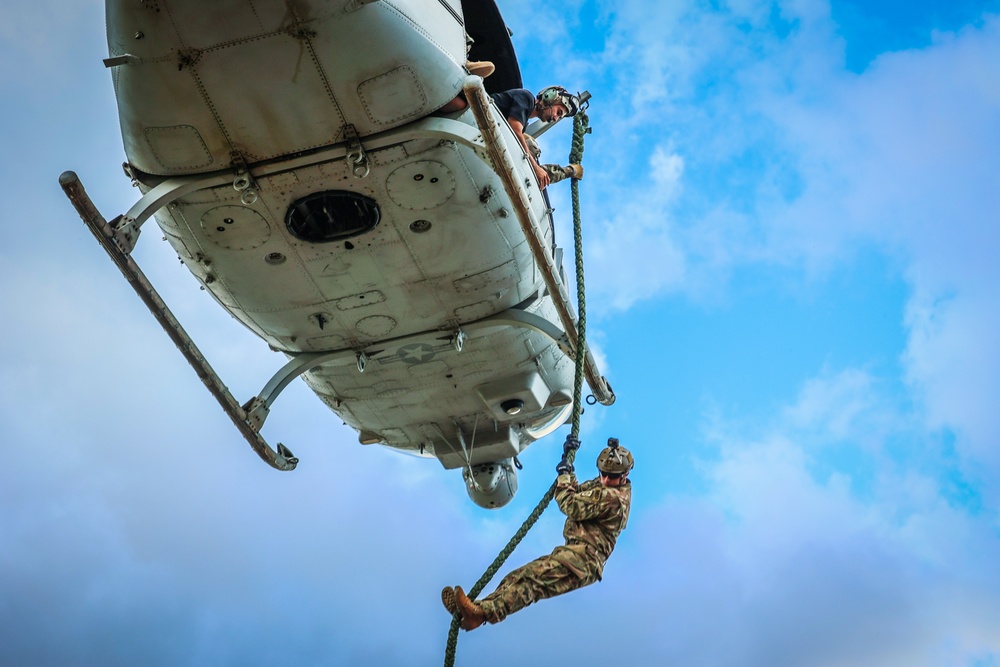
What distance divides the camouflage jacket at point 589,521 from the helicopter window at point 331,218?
363cm

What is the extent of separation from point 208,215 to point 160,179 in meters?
0.61

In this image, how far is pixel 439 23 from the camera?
10.8 m

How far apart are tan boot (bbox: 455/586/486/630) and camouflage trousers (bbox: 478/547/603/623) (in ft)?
0.46

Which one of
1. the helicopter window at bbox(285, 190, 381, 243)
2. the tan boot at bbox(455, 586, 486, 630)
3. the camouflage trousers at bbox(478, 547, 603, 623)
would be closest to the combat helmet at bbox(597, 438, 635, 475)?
the camouflage trousers at bbox(478, 547, 603, 623)

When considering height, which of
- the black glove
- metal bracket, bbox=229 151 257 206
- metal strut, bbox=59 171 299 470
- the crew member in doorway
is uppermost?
the crew member in doorway

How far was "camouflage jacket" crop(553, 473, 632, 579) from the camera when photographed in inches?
397

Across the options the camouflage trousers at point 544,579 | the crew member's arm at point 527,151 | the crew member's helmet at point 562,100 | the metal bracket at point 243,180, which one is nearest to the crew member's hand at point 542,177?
the crew member's arm at point 527,151

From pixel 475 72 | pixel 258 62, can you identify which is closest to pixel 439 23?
pixel 475 72

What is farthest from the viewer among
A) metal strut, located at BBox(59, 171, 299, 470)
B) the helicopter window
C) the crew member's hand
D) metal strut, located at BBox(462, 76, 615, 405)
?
the crew member's hand

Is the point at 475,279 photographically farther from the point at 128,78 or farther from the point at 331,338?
the point at 128,78

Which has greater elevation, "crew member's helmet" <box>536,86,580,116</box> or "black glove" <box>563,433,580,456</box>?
"crew member's helmet" <box>536,86,580,116</box>

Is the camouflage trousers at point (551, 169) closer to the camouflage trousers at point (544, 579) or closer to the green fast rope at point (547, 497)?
the green fast rope at point (547, 497)

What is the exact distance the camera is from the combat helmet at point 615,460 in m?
10.3

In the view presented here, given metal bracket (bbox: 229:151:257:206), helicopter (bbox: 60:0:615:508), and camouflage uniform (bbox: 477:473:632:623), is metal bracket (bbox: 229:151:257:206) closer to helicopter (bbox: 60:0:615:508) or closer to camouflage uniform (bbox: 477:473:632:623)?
helicopter (bbox: 60:0:615:508)
